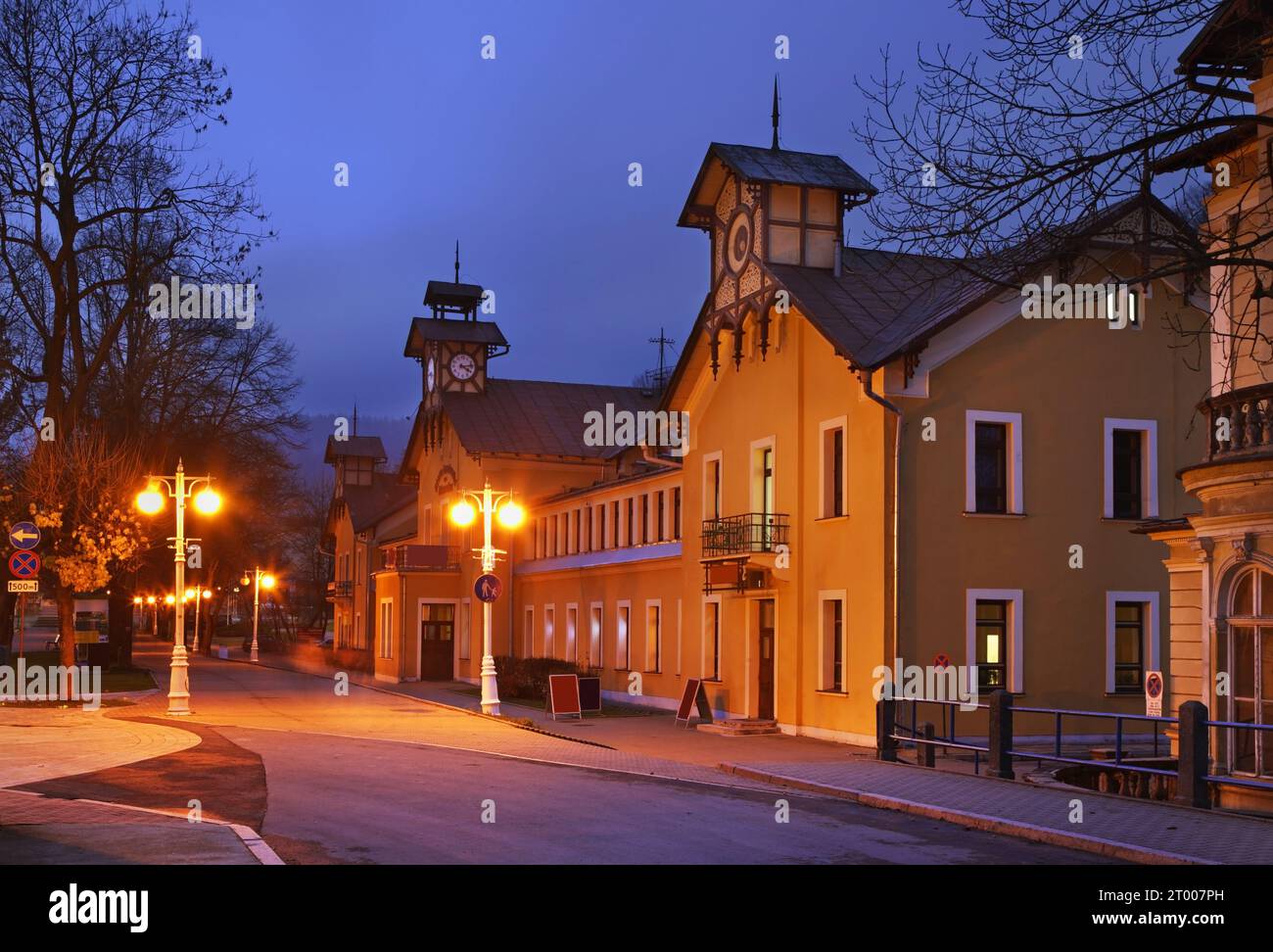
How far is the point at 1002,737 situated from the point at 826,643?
8.03 meters

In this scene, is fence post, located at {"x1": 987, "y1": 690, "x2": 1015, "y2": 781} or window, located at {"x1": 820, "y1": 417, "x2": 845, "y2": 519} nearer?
fence post, located at {"x1": 987, "y1": 690, "x2": 1015, "y2": 781}

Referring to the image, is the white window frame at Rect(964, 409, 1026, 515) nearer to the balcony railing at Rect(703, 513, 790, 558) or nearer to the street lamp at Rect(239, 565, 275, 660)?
the balcony railing at Rect(703, 513, 790, 558)

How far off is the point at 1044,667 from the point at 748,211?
11.7m

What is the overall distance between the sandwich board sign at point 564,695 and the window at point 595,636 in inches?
395

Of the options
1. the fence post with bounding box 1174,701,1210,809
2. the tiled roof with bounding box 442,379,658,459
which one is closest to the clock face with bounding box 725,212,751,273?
the fence post with bounding box 1174,701,1210,809

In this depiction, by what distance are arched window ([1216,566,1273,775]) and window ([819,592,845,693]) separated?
34.2 feet

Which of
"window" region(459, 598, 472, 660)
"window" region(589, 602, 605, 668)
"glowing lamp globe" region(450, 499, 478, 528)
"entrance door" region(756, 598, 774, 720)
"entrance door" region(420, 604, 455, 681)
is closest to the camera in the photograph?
"entrance door" region(756, 598, 774, 720)

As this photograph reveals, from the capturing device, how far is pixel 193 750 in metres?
21.8

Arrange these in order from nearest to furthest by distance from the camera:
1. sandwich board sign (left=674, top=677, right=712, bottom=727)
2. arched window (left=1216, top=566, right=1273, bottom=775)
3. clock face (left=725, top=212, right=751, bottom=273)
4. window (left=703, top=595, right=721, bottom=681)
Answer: arched window (left=1216, top=566, right=1273, bottom=775) < sandwich board sign (left=674, top=677, right=712, bottom=727) < clock face (left=725, top=212, right=751, bottom=273) < window (left=703, top=595, right=721, bottom=681)

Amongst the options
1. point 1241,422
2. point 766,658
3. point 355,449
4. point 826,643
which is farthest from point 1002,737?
point 355,449

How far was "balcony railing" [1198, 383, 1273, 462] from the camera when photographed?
15195 millimetres

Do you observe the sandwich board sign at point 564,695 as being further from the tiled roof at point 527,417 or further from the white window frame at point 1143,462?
the tiled roof at point 527,417
